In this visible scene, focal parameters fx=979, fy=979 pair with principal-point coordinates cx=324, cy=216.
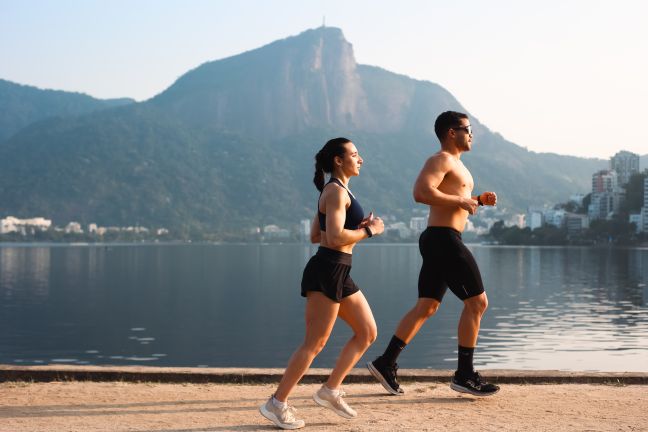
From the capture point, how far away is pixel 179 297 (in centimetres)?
5184

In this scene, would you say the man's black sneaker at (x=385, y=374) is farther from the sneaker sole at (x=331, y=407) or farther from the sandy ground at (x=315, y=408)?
the sneaker sole at (x=331, y=407)

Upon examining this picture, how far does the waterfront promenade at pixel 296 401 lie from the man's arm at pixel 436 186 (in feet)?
5.10

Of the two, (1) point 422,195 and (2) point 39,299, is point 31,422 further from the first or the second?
(2) point 39,299

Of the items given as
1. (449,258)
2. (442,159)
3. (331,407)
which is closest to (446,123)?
(442,159)

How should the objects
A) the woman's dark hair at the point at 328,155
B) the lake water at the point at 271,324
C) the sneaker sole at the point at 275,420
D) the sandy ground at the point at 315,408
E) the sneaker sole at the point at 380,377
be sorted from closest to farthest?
the sneaker sole at the point at 275,420, the sandy ground at the point at 315,408, the woman's dark hair at the point at 328,155, the sneaker sole at the point at 380,377, the lake water at the point at 271,324

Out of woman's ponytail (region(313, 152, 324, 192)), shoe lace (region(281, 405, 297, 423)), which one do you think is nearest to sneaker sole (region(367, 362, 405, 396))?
shoe lace (region(281, 405, 297, 423))

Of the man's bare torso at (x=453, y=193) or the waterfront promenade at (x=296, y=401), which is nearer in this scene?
the waterfront promenade at (x=296, y=401)

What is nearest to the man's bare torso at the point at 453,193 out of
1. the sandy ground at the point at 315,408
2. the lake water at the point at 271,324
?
the sandy ground at the point at 315,408

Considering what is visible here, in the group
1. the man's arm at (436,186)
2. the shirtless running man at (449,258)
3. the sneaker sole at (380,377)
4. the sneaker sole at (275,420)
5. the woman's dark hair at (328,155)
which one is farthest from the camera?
the sneaker sole at (380,377)

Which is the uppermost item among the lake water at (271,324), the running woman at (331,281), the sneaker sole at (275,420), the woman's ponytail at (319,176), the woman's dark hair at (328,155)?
the woman's dark hair at (328,155)

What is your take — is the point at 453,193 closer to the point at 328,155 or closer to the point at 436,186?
the point at 436,186

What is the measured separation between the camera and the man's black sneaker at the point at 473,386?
7.73 metres

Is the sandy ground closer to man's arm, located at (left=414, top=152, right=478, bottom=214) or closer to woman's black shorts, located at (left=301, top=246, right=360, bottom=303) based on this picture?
woman's black shorts, located at (left=301, top=246, right=360, bottom=303)

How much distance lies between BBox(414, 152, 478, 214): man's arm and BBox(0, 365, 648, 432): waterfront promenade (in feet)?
5.10
